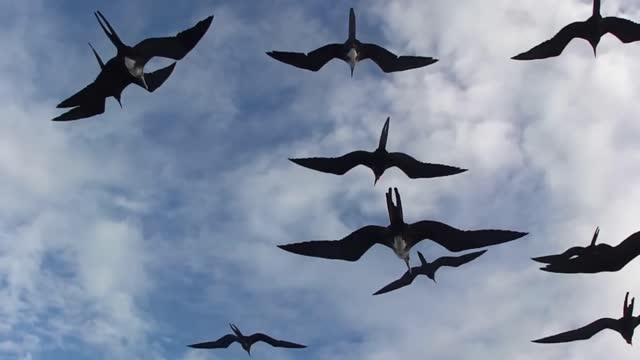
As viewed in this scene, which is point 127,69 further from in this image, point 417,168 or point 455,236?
point 455,236

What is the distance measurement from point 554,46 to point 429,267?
9.97m

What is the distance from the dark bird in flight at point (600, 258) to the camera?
23062mm

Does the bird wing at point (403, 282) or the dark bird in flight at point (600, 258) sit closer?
the dark bird in flight at point (600, 258)

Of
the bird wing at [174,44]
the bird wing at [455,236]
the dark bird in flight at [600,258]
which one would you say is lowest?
the dark bird in flight at [600,258]

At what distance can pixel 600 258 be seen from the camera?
23109 mm

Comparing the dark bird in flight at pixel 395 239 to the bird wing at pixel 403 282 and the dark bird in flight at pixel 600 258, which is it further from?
the bird wing at pixel 403 282

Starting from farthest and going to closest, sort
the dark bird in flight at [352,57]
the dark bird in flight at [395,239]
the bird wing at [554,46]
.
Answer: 1. the dark bird in flight at [352,57]
2. the bird wing at [554,46]
3. the dark bird in flight at [395,239]

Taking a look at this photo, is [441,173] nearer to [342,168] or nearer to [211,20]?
[342,168]

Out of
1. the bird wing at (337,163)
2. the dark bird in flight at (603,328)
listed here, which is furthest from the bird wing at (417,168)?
the dark bird in flight at (603,328)

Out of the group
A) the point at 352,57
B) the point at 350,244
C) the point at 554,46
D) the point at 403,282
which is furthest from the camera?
the point at 403,282

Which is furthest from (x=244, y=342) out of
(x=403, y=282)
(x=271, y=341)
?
(x=403, y=282)

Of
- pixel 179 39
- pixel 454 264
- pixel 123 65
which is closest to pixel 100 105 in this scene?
pixel 123 65

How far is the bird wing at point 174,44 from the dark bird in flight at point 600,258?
1251 centimetres

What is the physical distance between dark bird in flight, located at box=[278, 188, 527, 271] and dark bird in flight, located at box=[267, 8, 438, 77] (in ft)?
20.4
